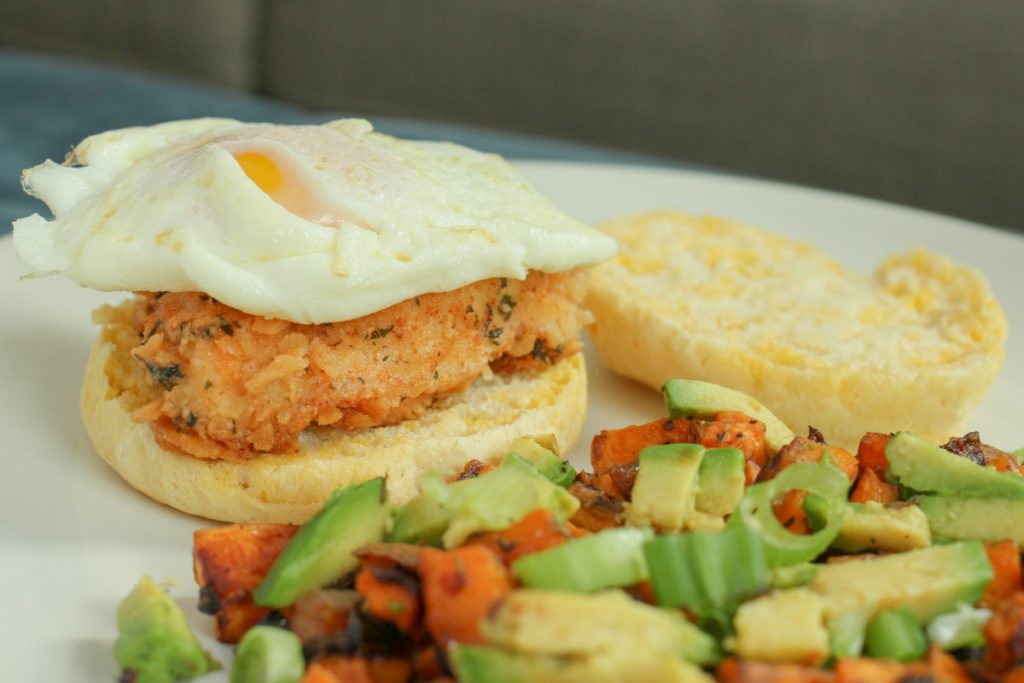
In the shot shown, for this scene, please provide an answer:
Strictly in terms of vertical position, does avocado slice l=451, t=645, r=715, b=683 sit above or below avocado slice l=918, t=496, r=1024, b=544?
below

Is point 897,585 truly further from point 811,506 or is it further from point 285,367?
point 285,367

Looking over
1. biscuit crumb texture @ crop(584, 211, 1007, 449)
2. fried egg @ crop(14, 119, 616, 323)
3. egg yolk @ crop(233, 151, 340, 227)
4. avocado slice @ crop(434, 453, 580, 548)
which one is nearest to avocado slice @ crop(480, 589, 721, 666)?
avocado slice @ crop(434, 453, 580, 548)

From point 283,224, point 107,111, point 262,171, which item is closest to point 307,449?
point 283,224

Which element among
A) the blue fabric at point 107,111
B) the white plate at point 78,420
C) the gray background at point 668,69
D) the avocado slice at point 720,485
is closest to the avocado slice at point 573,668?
the avocado slice at point 720,485

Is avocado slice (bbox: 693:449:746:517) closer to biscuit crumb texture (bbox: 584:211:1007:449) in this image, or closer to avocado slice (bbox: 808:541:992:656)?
avocado slice (bbox: 808:541:992:656)

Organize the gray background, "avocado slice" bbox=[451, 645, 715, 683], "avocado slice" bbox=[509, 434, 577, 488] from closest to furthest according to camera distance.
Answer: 1. "avocado slice" bbox=[451, 645, 715, 683]
2. "avocado slice" bbox=[509, 434, 577, 488]
3. the gray background
